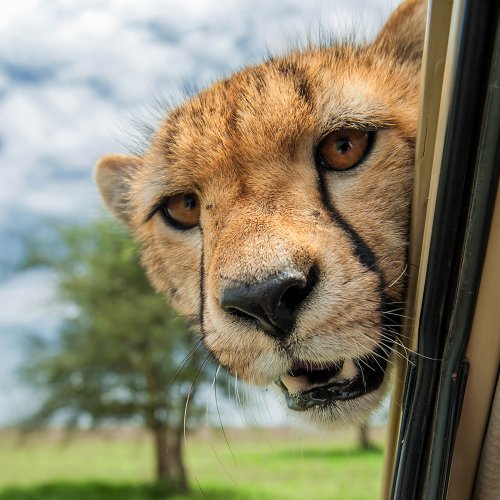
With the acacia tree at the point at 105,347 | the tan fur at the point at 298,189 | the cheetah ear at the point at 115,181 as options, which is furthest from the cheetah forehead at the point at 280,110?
the acacia tree at the point at 105,347

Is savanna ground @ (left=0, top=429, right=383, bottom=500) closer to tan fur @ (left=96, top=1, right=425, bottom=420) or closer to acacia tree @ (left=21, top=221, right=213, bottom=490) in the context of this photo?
acacia tree @ (left=21, top=221, right=213, bottom=490)

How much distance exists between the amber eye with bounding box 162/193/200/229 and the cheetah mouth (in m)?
0.40

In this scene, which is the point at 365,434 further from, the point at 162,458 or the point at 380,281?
the point at 162,458

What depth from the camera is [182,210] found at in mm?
1437

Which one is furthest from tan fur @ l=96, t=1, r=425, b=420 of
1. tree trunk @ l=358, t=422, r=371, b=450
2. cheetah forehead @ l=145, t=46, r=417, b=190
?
tree trunk @ l=358, t=422, r=371, b=450

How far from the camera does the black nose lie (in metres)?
0.99

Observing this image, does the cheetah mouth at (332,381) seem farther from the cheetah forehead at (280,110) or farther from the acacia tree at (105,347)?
the acacia tree at (105,347)

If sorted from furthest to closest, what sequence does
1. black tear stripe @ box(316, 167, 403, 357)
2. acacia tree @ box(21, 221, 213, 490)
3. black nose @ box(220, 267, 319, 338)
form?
acacia tree @ box(21, 221, 213, 490), black tear stripe @ box(316, 167, 403, 357), black nose @ box(220, 267, 319, 338)

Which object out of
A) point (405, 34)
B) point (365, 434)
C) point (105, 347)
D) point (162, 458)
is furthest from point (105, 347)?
point (405, 34)

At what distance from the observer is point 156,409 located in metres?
11.0

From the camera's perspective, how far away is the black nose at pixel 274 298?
0.99 m

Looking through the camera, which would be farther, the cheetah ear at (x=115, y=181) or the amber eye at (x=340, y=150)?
the cheetah ear at (x=115, y=181)

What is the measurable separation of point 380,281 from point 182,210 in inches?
19.9

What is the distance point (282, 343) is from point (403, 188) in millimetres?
357
